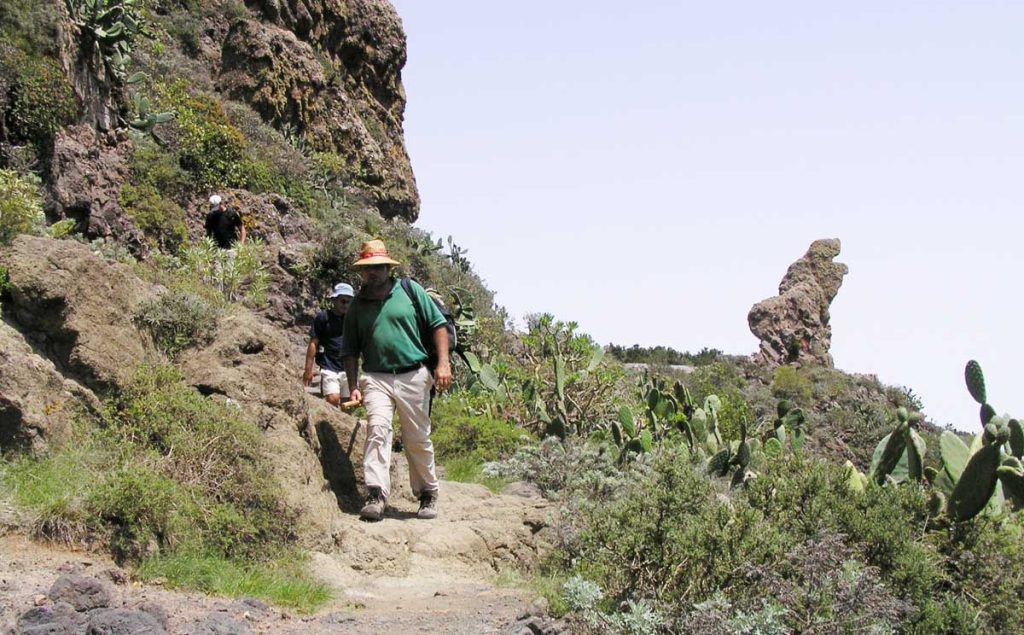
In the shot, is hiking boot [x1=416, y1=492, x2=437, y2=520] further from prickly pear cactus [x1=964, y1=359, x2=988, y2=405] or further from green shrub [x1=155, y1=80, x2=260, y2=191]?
green shrub [x1=155, y1=80, x2=260, y2=191]

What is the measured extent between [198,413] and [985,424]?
5.28 m

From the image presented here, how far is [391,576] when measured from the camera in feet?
21.9

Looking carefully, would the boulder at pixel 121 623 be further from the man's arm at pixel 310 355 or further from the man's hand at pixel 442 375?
the man's arm at pixel 310 355

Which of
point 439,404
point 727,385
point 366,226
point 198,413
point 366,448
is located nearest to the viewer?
point 198,413

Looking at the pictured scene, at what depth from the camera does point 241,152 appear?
63.3ft

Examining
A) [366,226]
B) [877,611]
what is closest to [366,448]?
[877,611]

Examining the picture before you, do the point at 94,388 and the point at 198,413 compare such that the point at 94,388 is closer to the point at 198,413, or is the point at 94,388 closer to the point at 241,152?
the point at 198,413

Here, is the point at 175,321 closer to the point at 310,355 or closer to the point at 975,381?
the point at 310,355

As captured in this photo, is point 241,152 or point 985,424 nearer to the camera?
point 985,424

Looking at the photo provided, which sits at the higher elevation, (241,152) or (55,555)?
(241,152)

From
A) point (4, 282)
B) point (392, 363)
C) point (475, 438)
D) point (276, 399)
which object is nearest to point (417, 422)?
point (392, 363)

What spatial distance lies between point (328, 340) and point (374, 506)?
2283 mm

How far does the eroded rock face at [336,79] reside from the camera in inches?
1002

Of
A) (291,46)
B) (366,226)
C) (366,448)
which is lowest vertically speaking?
(366,448)
